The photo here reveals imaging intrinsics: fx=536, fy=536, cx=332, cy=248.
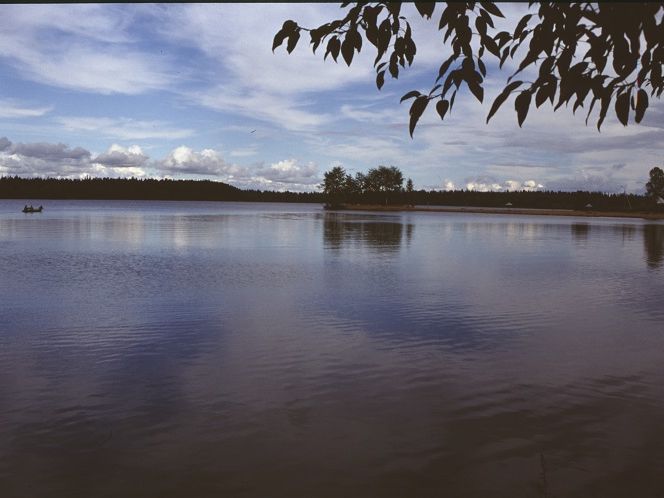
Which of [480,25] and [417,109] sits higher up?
[480,25]

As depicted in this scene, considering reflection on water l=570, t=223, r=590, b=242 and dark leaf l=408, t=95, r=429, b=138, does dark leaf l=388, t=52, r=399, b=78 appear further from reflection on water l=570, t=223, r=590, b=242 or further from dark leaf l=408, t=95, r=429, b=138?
reflection on water l=570, t=223, r=590, b=242

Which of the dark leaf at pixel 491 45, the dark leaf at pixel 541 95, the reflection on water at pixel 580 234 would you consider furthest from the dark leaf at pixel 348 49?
the reflection on water at pixel 580 234

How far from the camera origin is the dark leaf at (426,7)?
4027mm

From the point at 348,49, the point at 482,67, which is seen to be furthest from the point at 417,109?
the point at 348,49

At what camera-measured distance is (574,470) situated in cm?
739

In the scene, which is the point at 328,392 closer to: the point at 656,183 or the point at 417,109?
the point at 417,109

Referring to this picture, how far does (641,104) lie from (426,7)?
1.75m

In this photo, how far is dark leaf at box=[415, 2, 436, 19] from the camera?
4027 mm

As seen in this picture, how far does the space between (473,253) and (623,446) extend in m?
34.0

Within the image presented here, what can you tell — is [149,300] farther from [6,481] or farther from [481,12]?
[481,12]

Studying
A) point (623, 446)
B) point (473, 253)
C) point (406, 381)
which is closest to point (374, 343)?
point (406, 381)

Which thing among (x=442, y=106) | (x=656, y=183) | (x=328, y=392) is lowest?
(x=328, y=392)

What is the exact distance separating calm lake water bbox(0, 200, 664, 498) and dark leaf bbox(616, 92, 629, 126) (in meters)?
5.06

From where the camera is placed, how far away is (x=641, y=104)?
3947 millimetres
